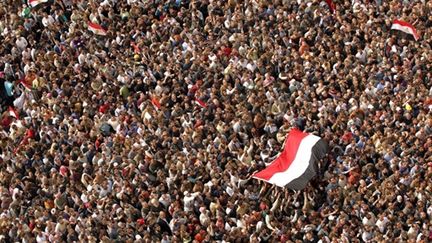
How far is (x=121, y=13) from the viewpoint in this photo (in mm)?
52625

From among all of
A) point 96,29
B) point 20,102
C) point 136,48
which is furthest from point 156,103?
point 96,29

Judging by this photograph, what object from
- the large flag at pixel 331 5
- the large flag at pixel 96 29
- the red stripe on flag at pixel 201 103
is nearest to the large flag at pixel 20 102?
the large flag at pixel 96 29

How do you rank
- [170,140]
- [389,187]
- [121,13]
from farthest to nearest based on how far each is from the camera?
[121,13] → [170,140] → [389,187]

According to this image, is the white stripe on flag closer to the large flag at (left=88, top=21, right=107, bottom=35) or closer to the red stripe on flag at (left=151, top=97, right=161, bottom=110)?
the red stripe on flag at (left=151, top=97, right=161, bottom=110)

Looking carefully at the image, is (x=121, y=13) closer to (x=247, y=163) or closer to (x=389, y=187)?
(x=247, y=163)

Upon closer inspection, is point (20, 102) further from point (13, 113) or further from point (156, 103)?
point (156, 103)

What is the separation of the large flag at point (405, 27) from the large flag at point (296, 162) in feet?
20.4

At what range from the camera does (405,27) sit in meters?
48.2

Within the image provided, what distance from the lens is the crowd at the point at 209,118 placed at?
4153cm

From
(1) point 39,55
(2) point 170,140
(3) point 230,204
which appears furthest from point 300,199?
(1) point 39,55

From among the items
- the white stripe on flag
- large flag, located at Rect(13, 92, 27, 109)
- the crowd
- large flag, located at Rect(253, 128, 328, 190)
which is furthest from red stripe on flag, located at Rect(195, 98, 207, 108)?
large flag, located at Rect(13, 92, 27, 109)

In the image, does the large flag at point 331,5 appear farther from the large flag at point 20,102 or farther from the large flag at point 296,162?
the large flag at point 20,102

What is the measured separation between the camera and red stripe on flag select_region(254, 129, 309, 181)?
4294cm

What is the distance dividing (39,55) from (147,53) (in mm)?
3901
